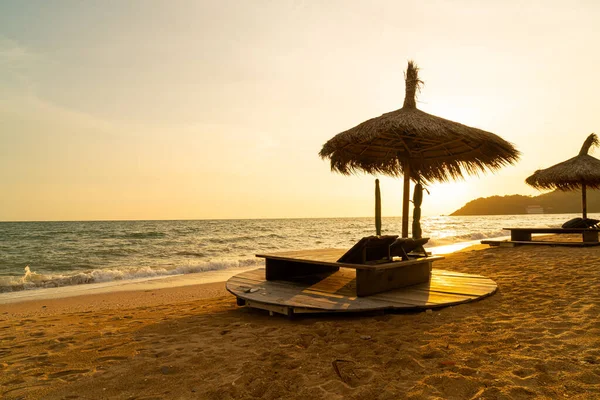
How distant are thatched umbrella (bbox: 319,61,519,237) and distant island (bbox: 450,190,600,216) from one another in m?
108

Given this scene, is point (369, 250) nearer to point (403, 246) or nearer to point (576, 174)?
point (403, 246)

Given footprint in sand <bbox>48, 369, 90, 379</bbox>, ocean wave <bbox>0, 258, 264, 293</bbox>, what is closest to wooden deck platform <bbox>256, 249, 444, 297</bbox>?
footprint in sand <bbox>48, 369, 90, 379</bbox>

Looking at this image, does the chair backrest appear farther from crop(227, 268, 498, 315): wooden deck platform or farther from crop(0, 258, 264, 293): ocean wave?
crop(0, 258, 264, 293): ocean wave

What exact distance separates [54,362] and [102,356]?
0.41 m

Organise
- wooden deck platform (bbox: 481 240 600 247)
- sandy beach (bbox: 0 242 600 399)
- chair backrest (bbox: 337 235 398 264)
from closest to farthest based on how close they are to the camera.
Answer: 1. sandy beach (bbox: 0 242 600 399)
2. chair backrest (bbox: 337 235 398 264)
3. wooden deck platform (bbox: 481 240 600 247)

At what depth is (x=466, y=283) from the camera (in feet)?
17.8

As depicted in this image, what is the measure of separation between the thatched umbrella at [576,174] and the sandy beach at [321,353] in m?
9.13

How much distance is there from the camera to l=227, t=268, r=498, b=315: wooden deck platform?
419cm

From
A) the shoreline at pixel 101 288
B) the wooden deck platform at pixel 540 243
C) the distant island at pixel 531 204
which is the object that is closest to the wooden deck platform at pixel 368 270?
the shoreline at pixel 101 288

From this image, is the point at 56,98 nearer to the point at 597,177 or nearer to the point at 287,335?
the point at 287,335

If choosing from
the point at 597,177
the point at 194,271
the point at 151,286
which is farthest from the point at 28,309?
the point at 597,177

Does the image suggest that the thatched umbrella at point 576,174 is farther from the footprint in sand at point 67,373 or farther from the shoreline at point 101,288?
the footprint in sand at point 67,373

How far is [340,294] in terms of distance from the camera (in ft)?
15.7

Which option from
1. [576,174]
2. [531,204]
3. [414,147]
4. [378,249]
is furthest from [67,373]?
[531,204]
